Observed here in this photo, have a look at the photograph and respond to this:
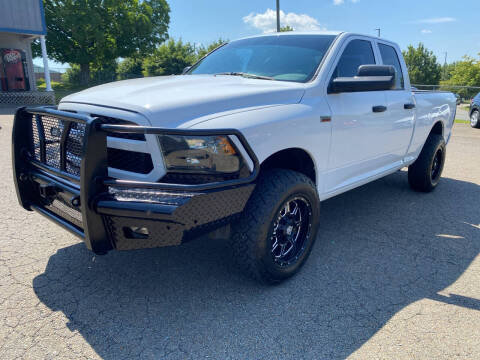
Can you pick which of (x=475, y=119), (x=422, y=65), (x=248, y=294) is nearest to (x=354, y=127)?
(x=248, y=294)

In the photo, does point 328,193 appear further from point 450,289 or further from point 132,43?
point 132,43

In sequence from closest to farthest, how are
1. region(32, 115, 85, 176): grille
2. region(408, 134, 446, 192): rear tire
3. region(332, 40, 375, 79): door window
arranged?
region(32, 115, 85, 176): grille → region(332, 40, 375, 79): door window → region(408, 134, 446, 192): rear tire

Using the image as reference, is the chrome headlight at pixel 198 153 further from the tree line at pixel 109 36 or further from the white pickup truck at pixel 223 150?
the tree line at pixel 109 36

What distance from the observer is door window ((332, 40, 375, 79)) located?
3469 mm

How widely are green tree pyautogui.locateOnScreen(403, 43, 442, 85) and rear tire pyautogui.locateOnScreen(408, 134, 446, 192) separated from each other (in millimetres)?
63876

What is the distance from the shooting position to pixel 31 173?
2809mm

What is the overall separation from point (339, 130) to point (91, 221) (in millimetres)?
2072

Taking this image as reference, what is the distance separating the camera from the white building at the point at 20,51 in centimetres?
1727

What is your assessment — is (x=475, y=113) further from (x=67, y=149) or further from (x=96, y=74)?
(x=96, y=74)

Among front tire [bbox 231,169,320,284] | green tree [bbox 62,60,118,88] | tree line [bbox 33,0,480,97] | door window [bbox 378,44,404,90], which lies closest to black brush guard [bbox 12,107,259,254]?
front tire [bbox 231,169,320,284]

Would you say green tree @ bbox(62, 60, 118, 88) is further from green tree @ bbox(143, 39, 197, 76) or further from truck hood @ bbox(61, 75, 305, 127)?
truck hood @ bbox(61, 75, 305, 127)

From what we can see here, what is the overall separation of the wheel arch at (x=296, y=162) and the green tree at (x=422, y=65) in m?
66.8

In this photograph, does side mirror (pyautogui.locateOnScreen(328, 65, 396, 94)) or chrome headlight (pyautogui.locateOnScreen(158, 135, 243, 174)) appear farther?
side mirror (pyautogui.locateOnScreen(328, 65, 396, 94))

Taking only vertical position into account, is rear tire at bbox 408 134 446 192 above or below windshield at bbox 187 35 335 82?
below
